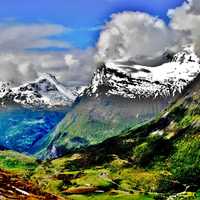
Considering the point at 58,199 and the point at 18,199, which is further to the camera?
the point at 58,199

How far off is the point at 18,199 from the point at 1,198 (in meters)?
1.13

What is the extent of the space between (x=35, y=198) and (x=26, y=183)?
635cm

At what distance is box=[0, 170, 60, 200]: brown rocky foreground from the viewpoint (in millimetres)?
37719

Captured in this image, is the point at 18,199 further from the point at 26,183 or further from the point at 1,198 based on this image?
the point at 26,183

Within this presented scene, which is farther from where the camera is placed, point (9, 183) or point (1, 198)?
point (9, 183)

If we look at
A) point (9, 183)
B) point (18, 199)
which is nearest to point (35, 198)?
point (18, 199)

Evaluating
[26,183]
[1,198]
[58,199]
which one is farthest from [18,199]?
[26,183]

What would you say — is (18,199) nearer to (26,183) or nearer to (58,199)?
(58,199)

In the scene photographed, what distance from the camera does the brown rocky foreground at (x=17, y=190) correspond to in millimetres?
37719

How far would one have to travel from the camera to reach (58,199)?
40656 millimetres

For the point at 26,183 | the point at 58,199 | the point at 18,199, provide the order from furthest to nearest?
the point at 26,183
the point at 58,199
the point at 18,199

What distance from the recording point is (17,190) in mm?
39688

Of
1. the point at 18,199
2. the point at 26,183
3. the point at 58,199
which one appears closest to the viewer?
the point at 18,199

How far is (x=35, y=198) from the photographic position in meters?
38.0
